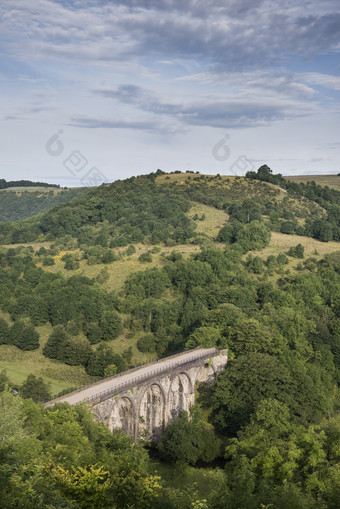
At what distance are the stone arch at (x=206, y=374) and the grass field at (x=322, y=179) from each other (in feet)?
358

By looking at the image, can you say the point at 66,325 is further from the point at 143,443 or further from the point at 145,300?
the point at 143,443

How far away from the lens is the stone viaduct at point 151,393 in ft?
140

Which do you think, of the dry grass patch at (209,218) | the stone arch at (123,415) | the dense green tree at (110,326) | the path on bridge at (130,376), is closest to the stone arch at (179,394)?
the path on bridge at (130,376)

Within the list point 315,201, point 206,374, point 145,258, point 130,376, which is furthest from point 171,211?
point 130,376

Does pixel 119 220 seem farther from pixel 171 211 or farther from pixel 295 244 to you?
pixel 295 244

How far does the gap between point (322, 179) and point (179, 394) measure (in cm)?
12671

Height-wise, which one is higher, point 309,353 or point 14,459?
point 14,459

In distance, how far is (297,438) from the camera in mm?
34469

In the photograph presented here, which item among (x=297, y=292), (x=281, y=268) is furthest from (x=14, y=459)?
(x=281, y=268)

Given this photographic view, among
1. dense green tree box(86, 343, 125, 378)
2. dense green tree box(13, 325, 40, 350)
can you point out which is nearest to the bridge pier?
dense green tree box(86, 343, 125, 378)

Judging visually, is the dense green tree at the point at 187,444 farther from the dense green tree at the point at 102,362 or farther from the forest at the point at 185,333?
the dense green tree at the point at 102,362

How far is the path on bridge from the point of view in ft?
137

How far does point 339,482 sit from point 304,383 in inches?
1089

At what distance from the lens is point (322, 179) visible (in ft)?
532
